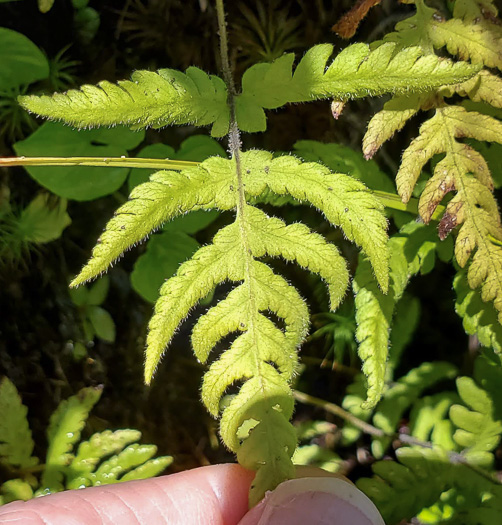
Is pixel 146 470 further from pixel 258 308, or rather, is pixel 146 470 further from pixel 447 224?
pixel 447 224

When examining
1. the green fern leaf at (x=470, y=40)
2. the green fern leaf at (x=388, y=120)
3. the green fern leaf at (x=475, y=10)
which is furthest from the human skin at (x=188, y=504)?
the green fern leaf at (x=475, y=10)

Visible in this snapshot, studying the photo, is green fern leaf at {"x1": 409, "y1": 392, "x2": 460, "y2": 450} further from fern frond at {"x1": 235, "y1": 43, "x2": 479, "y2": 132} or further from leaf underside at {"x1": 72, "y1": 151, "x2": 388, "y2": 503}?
fern frond at {"x1": 235, "y1": 43, "x2": 479, "y2": 132}

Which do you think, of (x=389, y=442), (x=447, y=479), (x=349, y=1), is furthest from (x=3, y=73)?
(x=447, y=479)

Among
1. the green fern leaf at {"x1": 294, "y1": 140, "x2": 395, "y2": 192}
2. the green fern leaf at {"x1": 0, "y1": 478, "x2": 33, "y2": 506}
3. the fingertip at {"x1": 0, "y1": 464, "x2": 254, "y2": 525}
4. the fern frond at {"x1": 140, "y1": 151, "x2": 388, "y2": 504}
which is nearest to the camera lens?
the fern frond at {"x1": 140, "y1": 151, "x2": 388, "y2": 504}

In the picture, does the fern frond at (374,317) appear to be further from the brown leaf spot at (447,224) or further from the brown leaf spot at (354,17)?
the brown leaf spot at (354,17)

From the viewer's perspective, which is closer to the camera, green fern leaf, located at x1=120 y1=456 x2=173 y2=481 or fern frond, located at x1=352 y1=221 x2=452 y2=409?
fern frond, located at x1=352 y1=221 x2=452 y2=409

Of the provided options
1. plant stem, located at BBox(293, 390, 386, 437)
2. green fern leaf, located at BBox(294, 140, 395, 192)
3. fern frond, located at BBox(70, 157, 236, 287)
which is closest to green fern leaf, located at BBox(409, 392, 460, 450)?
plant stem, located at BBox(293, 390, 386, 437)
